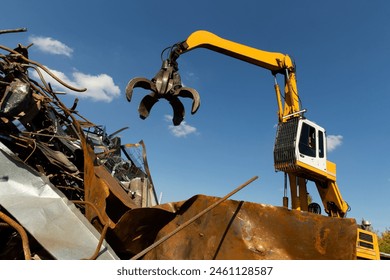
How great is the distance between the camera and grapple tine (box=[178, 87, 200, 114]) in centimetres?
392

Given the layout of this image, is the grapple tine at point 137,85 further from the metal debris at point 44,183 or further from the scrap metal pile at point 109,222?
the scrap metal pile at point 109,222

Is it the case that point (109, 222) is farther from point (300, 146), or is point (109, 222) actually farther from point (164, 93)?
point (300, 146)

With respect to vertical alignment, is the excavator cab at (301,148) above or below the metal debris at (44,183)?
above

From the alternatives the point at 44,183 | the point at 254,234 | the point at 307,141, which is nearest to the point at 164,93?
the point at 44,183

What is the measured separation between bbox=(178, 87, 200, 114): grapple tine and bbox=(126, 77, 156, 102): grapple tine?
45 centimetres

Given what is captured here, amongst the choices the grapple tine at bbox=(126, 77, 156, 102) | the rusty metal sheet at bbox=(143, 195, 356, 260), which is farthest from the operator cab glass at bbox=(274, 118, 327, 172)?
the rusty metal sheet at bbox=(143, 195, 356, 260)

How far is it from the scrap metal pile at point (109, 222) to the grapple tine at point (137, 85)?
1.15 meters

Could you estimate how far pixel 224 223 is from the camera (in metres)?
2.22

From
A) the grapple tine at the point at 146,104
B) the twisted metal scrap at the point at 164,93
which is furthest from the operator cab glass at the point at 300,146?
the grapple tine at the point at 146,104

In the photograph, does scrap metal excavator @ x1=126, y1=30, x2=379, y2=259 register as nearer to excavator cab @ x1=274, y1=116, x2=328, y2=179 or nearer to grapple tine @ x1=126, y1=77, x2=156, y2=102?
excavator cab @ x1=274, y1=116, x2=328, y2=179

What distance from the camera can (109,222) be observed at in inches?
90.6

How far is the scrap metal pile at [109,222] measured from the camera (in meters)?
2.02
